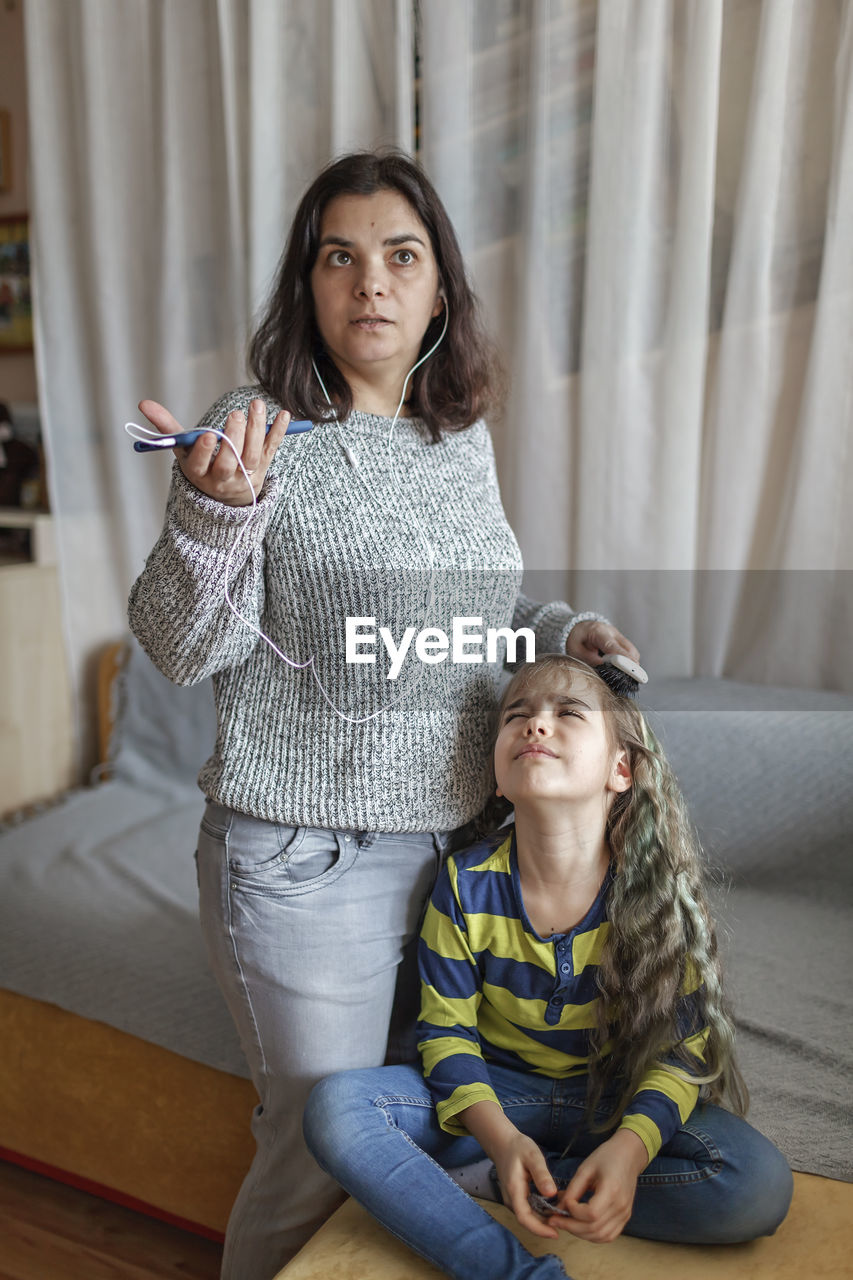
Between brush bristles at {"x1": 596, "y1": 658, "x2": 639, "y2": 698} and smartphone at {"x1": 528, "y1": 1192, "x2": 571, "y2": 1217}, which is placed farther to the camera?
brush bristles at {"x1": 596, "y1": 658, "x2": 639, "y2": 698}

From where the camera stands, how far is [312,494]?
95 centimetres

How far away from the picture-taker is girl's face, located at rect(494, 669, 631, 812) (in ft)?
3.00

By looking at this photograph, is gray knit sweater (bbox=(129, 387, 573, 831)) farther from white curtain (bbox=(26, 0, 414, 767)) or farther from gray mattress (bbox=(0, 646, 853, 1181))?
white curtain (bbox=(26, 0, 414, 767))

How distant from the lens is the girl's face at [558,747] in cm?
92

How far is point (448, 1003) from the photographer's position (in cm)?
94

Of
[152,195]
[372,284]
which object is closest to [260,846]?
[372,284]

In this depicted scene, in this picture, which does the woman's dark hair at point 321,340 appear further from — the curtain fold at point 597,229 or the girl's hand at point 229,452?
the curtain fold at point 597,229

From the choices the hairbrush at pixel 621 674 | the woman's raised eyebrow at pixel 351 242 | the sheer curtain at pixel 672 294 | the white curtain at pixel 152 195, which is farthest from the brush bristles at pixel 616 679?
the white curtain at pixel 152 195

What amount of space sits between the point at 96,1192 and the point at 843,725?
112 centimetres

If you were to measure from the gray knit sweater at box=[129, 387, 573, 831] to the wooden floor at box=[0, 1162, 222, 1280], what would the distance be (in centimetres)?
66

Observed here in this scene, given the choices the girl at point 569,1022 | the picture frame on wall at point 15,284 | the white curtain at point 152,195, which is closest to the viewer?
the girl at point 569,1022

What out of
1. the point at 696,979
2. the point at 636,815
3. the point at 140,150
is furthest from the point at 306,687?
the point at 140,150

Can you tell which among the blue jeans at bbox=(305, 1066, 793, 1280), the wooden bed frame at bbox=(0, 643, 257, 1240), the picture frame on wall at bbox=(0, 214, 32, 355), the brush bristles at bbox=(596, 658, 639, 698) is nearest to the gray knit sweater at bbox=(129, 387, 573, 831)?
the brush bristles at bbox=(596, 658, 639, 698)

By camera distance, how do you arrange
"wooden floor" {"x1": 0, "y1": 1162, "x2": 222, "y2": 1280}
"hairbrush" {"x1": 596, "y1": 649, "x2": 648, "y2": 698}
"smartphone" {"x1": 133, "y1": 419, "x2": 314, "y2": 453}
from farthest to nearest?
"wooden floor" {"x1": 0, "y1": 1162, "x2": 222, "y2": 1280}, "hairbrush" {"x1": 596, "y1": 649, "x2": 648, "y2": 698}, "smartphone" {"x1": 133, "y1": 419, "x2": 314, "y2": 453}
